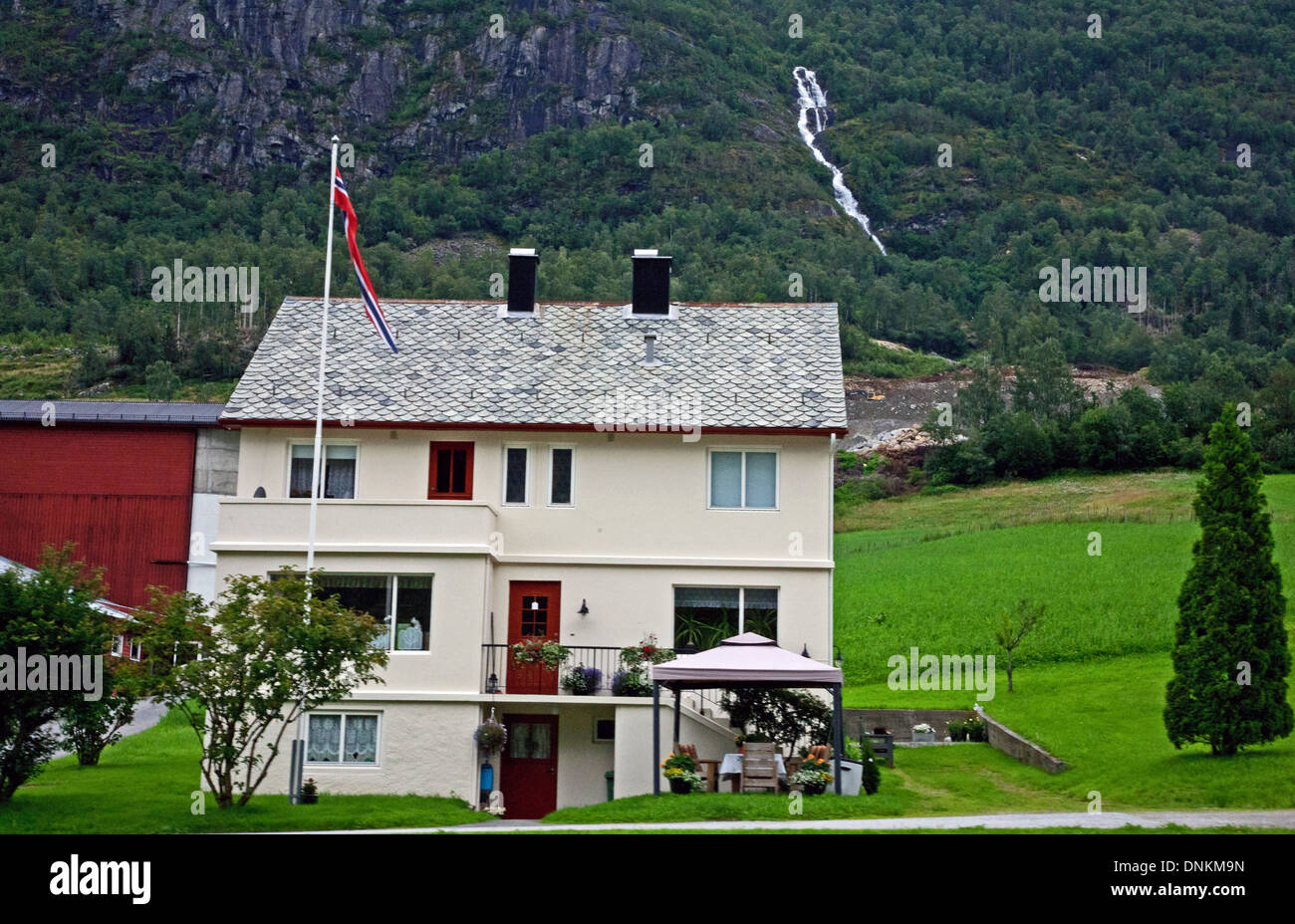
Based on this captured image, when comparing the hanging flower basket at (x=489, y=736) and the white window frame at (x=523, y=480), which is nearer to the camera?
the hanging flower basket at (x=489, y=736)

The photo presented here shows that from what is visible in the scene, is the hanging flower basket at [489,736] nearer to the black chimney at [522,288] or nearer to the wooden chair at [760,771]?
the wooden chair at [760,771]

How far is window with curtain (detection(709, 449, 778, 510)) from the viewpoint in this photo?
28969mm

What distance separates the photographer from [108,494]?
1777 inches

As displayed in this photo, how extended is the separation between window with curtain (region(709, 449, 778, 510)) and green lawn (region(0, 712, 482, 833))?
802cm

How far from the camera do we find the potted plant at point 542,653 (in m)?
27.0

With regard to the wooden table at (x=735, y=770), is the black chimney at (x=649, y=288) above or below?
above

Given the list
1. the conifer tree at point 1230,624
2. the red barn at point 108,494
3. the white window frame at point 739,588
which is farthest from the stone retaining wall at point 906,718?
the red barn at point 108,494

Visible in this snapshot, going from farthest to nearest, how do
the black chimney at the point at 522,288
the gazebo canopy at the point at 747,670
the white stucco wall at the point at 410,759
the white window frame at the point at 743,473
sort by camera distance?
the black chimney at the point at 522,288
the white window frame at the point at 743,473
the white stucco wall at the point at 410,759
the gazebo canopy at the point at 747,670

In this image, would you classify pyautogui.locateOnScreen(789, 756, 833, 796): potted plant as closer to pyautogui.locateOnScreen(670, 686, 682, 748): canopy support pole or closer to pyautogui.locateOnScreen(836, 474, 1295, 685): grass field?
pyautogui.locateOnScreen(670, 686, 682, 748): canopy support pole

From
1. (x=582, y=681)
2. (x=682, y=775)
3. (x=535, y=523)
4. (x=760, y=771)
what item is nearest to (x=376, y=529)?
(x=535, y=523)

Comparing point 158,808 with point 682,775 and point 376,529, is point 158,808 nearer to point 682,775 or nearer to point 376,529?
point 376,529

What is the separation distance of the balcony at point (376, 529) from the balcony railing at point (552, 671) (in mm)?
2181

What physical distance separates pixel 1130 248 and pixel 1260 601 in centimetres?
16699

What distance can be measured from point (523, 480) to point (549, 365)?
304cm
